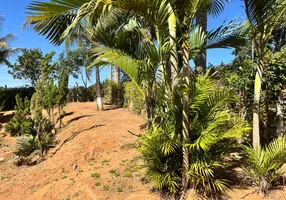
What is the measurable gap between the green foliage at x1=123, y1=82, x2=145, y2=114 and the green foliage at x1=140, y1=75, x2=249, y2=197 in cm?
681

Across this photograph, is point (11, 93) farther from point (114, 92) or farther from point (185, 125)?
point (185, 125)

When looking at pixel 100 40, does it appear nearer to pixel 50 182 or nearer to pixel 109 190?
pixel 109 190

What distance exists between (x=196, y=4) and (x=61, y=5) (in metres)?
1.74

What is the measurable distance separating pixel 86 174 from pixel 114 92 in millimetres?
10963

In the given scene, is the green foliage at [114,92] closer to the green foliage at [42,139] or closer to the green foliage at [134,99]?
the green foliage at [134,99]

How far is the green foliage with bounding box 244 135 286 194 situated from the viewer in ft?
12.2

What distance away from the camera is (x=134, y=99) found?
11.9 m

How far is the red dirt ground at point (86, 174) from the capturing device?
4570mm

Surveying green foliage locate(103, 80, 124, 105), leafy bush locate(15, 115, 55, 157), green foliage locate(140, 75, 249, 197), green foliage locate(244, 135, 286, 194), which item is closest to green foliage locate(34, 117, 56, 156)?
leafy bush locate(15, 115, 55, 157)

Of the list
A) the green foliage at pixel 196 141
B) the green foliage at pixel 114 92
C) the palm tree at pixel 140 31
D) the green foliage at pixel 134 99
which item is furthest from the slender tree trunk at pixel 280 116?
the green foliage at pixel 114 92

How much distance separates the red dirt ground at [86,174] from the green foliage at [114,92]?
7050 mm

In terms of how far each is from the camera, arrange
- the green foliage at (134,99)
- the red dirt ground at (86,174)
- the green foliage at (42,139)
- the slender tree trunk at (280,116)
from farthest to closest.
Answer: the green foliage at (134,99)
the green foliage at (42,139)
the slender tree trunk at (280,116)
the red dirt ground at (86,174)

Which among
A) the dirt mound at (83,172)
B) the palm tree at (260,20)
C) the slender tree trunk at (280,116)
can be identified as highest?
the palm tree at (260,20)

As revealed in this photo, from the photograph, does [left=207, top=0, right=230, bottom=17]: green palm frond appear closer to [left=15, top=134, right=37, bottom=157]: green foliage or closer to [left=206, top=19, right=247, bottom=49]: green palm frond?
[left=206, top=19, right=247, bottom=49]: green palm frond
